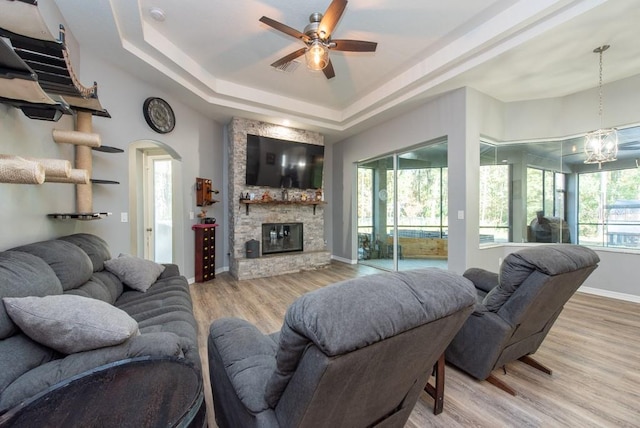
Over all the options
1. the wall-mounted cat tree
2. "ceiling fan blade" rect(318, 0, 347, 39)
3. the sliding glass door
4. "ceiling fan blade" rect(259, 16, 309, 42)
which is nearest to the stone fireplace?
the sliding glass door

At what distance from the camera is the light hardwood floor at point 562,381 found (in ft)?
5.44

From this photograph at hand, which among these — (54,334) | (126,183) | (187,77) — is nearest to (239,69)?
(187,77)

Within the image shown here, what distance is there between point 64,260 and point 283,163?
162 inches

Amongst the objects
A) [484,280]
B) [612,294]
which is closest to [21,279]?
[484,280]

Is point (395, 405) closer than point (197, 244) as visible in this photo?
Yes

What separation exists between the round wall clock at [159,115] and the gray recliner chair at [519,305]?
14.3 feet

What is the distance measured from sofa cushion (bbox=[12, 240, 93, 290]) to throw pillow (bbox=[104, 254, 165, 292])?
44 centimetres

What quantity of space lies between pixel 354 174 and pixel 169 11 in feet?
15.0

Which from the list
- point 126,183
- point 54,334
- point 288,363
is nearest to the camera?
point 288,363

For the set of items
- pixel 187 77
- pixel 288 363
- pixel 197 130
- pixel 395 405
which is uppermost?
pixel 187 77

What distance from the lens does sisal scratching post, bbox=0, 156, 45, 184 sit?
1.27 metres

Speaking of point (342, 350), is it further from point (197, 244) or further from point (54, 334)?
point (197, 244)

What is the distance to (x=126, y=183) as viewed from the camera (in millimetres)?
3473

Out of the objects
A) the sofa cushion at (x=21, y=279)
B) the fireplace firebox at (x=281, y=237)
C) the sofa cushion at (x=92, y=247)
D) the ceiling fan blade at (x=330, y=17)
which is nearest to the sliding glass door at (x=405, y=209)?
the fireplace firebox at (x=281, y=237)
